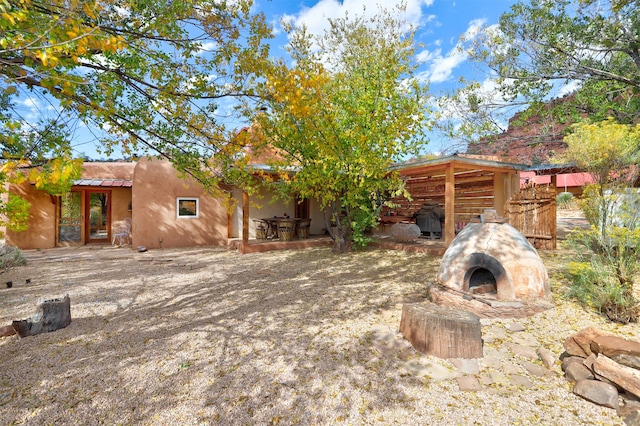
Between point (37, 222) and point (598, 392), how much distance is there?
15.8 m

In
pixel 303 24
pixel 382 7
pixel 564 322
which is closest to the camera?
pixel 564 322

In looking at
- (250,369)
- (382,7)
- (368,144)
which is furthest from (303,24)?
(382,7)

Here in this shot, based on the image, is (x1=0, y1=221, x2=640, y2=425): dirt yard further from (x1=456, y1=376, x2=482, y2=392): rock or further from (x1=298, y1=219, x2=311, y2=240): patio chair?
(x1=298, y1=219, x2=311, y2=240): patio chair

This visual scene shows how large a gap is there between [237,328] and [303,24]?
7572mm

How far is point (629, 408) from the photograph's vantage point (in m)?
2.32

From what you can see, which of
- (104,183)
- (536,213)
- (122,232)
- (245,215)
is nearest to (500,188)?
(536,213)

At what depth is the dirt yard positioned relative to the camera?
240cm

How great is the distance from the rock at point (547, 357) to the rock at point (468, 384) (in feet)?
2.71

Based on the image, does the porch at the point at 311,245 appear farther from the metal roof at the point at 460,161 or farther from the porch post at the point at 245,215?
the metal roof at the point at 460,161

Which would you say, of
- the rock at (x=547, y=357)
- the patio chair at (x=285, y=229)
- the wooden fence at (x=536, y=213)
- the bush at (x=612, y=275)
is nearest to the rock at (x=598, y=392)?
the rock at (x=547, y=357)

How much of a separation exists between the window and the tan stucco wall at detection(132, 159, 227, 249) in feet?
0.47

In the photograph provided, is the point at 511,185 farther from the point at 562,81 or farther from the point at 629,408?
the point at 629,408

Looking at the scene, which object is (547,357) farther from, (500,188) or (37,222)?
(37,222)

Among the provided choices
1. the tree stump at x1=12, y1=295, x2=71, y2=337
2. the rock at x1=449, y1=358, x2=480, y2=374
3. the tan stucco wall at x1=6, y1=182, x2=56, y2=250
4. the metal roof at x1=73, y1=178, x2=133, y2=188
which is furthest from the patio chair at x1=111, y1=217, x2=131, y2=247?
the rock at x1=449, y1=358, x2=480, y2=374
